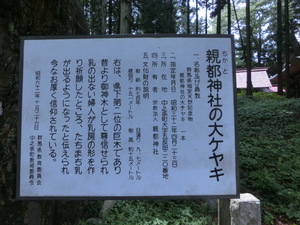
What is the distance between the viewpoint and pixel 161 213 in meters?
4.39

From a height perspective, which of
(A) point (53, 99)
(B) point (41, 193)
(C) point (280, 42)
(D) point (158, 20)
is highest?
(D) point (158, 20)

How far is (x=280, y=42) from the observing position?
18.7 m

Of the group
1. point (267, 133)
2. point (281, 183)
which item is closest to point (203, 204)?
point (281, 183)

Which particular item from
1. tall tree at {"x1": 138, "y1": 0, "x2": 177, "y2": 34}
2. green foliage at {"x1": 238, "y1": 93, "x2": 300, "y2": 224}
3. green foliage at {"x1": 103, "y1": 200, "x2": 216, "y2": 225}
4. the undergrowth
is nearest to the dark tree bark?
green foliage at {"x1": 103, "y1": 200, "x2": 216, "y2": 225}

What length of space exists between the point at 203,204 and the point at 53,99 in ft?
11.3

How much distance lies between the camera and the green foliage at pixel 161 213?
4043 millimetres

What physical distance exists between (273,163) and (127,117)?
5113 mm

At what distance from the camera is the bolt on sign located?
2.40 meters

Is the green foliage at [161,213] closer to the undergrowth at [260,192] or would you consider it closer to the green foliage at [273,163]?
the undergrowth at [260,192]

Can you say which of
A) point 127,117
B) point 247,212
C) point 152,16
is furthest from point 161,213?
point 152,16

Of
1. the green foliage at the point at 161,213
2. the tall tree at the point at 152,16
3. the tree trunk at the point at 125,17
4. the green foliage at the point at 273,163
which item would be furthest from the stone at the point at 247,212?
the tall tree at the point at 152,16

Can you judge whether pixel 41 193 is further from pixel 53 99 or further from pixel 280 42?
pixel 280 42

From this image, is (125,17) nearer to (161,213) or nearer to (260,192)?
(161,213)

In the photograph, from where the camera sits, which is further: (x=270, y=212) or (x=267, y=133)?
(x=267, y=133)
